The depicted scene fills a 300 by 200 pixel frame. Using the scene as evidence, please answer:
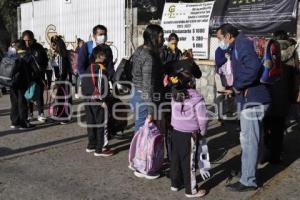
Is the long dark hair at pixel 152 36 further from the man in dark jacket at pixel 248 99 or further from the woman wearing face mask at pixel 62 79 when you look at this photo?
the woman wearing face mask at pixel 62 79

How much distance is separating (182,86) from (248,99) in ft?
2.57

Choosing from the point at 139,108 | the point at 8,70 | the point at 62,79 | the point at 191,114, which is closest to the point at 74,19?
the point at 62,79

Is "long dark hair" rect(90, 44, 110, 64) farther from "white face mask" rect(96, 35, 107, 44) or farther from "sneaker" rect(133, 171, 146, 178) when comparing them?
"sneaker" rect(133, 171, 146, 178)

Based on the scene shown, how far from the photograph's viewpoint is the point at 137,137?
592 cm

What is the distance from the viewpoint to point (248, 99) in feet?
17.4

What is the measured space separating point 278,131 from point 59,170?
123 inches

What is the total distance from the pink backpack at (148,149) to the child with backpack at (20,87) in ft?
11.3

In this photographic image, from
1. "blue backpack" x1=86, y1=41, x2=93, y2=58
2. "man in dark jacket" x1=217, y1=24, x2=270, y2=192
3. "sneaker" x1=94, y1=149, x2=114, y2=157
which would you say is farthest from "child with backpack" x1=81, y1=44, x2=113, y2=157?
"man in dark jacket" x1=217, y1=24, x2=270, y2=192

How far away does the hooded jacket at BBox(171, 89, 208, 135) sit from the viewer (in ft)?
16.9

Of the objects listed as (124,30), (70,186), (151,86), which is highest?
Result: (124,30)

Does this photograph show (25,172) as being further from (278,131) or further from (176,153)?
(278,131)

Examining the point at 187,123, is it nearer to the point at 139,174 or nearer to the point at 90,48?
the point at 139,174

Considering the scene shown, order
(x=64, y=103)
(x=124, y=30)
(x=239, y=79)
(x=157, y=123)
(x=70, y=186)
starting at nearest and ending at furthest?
(x=239, y=79) → (x=70, y=186) → (x=157, y=123) → (x=64, y=103) → (x=124, y=30)

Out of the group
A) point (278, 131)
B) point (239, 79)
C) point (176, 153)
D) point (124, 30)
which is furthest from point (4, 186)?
point (124, 30)
